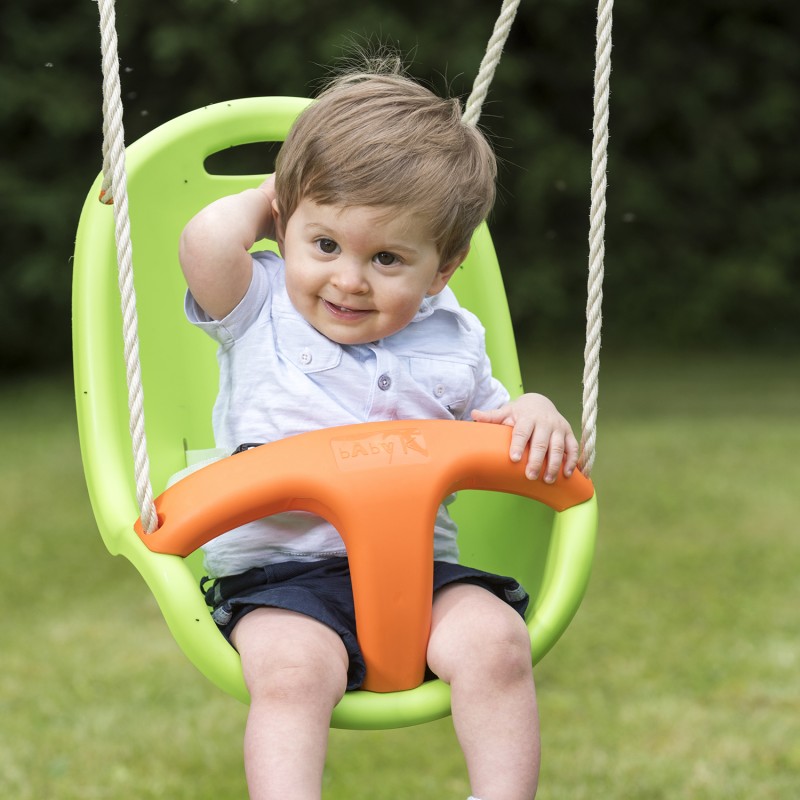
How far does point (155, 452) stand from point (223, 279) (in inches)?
12.9

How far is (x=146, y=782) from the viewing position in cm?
267

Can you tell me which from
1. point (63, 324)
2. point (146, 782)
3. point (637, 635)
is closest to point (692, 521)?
point (637, 635)

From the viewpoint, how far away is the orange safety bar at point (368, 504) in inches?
58.6

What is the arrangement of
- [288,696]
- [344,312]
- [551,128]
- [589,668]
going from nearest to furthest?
[288,696] → [344,312] → [589,668] → [551,128]

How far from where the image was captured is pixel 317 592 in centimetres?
157

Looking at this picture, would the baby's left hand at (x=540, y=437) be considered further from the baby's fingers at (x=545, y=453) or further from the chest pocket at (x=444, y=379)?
the chest pocket at (x=444, y=379)

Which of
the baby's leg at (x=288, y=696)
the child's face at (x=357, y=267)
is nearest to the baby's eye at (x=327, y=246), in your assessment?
the child's face at (x=357, y=267)

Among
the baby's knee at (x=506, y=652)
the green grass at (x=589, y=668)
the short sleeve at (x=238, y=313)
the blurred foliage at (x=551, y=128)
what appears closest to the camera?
the baby's knee at (x=506, y=652)

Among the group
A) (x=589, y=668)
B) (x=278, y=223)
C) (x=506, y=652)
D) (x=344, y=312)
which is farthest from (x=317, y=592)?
(x=589, y=668)

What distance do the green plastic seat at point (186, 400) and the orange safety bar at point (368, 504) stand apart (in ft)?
0.16

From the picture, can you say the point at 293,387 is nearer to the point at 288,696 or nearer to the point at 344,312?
the point at 344,312

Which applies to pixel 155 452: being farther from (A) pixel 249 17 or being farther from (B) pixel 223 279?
(A) pixel 249 17

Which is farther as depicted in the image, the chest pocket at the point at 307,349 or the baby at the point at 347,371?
the chest pocket at the point at 307,349

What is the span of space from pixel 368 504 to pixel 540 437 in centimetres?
24
